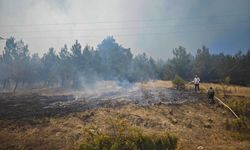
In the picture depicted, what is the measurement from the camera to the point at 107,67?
60281 mm

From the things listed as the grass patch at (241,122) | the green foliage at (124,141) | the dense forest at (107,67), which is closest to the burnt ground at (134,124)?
the grass patch at (241,122)

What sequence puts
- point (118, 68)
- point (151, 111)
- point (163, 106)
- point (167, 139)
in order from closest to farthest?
point (167, 139) < point (151, 111) < point (163, 106) < point (118, 68)

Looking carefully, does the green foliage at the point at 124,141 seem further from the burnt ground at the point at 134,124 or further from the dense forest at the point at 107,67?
the dense forest at the point at 107,67

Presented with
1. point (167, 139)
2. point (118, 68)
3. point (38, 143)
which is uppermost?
point (118, 68)

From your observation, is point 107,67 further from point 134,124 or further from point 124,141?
point 124,141

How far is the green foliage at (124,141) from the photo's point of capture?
10289mm

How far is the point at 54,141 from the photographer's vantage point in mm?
15266

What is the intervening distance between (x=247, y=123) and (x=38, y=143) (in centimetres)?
1571

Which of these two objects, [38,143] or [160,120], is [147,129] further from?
[38,143]

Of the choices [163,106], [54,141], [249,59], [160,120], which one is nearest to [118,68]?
[249,59]

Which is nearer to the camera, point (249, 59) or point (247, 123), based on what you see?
point (247, 123)

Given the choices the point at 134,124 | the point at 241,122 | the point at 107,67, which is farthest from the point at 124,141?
the point at 107,67

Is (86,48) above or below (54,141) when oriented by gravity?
above

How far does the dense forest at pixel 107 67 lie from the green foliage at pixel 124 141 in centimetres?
4052
